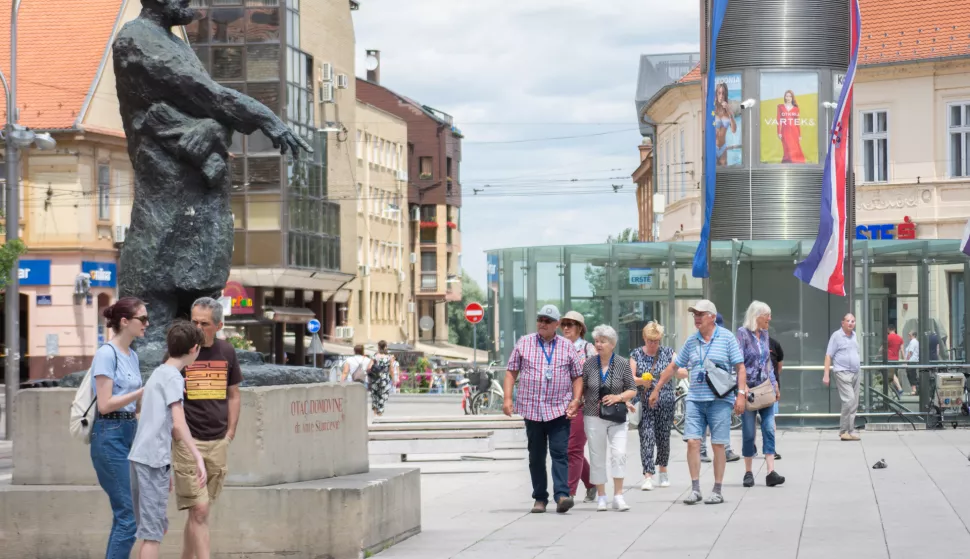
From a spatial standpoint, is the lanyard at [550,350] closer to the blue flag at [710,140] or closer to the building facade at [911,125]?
the blue flag at [710,140]

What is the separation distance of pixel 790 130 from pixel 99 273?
2699cm

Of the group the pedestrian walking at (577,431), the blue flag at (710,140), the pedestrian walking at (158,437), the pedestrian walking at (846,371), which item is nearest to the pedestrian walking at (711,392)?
the pedestrian walking at (577,431)

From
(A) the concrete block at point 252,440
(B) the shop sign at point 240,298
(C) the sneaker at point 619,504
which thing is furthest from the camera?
(B) the shop sign at point 240,298

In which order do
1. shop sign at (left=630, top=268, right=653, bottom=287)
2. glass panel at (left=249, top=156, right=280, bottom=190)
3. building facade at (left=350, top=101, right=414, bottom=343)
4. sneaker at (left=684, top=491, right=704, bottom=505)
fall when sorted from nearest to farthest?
sneaker at (left=684, top=491, right=704, bottom=505), shop sign at (left=630, top=268, right=653, bottom=287), glass panel at (left=249, top=156, right=280, bottom=190), building facade at (left=350, top=101, right=414, bottom=343)

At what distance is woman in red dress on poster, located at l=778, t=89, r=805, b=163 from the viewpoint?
35.2m

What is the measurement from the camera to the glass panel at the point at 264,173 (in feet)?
212

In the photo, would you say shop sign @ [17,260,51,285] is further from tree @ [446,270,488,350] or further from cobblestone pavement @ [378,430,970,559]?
tree @ [446,270,488,350]

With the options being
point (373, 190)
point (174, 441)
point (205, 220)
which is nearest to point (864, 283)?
point (205, 220)

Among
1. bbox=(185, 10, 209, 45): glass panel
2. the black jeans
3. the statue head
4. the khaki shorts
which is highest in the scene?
bbox=(185, 10, 209, 45): glass panel

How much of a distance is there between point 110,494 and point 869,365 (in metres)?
20.7

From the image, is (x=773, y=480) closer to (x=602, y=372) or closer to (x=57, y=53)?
(x=602, y=372)

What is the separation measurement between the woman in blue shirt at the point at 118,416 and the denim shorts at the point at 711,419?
6960 mm

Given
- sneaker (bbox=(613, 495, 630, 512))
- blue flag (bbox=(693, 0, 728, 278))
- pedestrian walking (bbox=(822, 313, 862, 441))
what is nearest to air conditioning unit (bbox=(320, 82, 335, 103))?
blue flag (bbox=(693, 0, 728, 278))

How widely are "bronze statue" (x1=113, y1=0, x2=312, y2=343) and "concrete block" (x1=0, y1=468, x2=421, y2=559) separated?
1.35m
